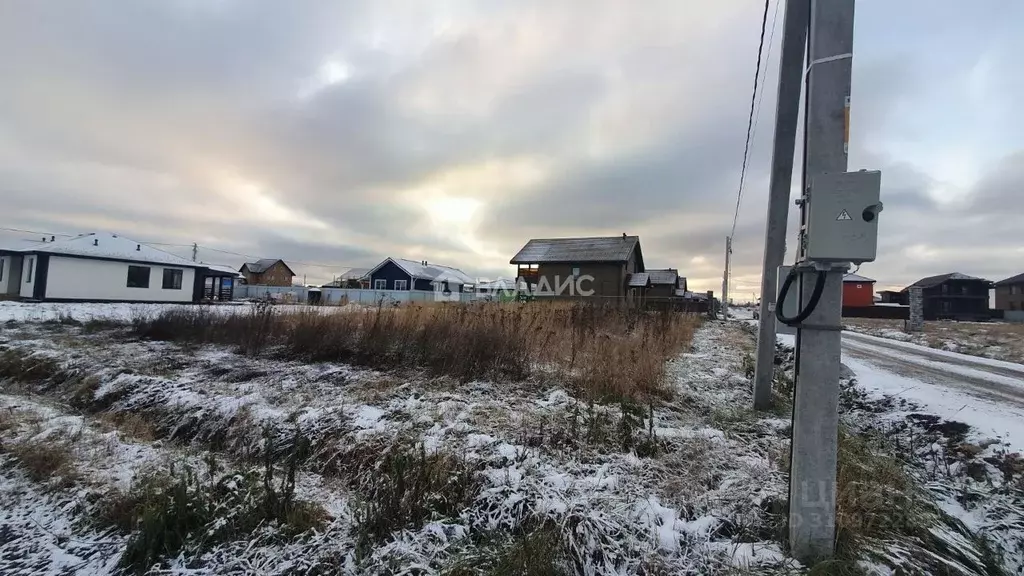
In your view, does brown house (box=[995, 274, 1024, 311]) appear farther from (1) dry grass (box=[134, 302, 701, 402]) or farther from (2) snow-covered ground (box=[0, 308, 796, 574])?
(2) snow-covered ground (box=[0, 308, 796, 574])

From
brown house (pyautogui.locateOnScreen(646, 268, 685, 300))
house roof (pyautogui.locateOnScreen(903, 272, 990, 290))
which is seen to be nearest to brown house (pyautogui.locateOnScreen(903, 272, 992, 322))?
house roof (pyautogui.locateOnScreen(903, 272, 990, 290))

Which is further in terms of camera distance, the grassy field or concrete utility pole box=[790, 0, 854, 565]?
the grassy field

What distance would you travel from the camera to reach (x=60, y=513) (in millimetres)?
2590

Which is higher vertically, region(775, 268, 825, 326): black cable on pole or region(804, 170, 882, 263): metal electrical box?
region(804, 170, 882, 263): metal electrical box

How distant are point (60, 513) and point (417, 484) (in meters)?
2.29

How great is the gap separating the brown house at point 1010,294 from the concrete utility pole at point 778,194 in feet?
206

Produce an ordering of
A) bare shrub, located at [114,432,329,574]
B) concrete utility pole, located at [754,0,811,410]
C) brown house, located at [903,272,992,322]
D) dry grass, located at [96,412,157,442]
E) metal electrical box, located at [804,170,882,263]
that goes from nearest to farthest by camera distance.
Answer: metal electrical box, located at [804,170,882,263], bare shrub, located at [114,432,329,574], dry grass, located at [96,412,157,442], concrete utility pole, located at [754,0,811,410], brown house, located at [903,272,992,322]

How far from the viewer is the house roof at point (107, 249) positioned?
62.0 ft

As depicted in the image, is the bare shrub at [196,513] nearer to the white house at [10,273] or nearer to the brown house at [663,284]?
the white house at [10,273]

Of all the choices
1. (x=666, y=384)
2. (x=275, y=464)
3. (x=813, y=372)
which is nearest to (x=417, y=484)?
(x=275, y=464)

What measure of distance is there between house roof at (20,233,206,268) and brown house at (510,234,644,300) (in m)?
20.0

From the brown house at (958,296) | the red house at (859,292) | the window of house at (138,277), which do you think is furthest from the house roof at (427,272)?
the brown house at (958,296)

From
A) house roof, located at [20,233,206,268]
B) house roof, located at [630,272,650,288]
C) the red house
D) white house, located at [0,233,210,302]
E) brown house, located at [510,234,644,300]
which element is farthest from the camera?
the red house

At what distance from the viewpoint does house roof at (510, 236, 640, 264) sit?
83.6ft
